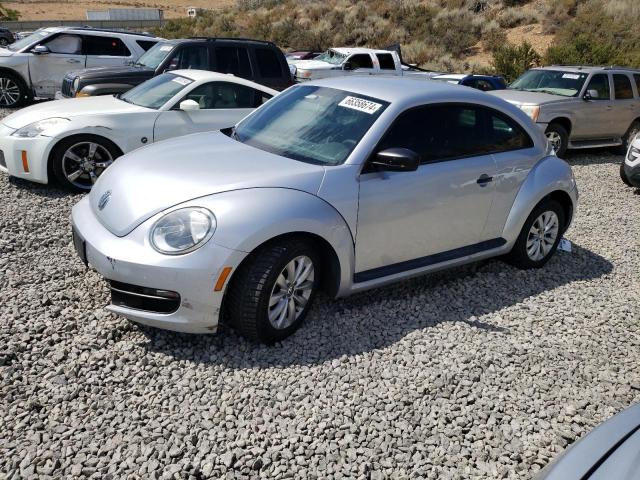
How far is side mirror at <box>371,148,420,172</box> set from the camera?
12.2 ft

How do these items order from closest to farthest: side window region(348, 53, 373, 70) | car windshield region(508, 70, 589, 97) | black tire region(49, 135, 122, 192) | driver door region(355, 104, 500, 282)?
driver door region(355, 104, 500, 282), black tire region(49, 135, 122, 192), car windshield region(508, 70, 589, 97), side window region(348, 53, 373, 70)

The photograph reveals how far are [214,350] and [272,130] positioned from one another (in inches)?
69.7

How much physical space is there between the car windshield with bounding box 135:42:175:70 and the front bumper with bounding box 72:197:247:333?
24.1 feet

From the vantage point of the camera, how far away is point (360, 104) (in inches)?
165

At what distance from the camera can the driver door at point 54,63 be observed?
453 inches

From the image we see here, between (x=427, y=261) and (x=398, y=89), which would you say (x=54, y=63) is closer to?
(x=398, y=89)

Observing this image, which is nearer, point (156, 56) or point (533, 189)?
point (533, 189)

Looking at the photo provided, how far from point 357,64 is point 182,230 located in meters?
13.9

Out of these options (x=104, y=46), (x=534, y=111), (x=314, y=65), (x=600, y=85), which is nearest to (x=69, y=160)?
(x=104, y=46)

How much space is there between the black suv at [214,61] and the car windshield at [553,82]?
4.79 meters

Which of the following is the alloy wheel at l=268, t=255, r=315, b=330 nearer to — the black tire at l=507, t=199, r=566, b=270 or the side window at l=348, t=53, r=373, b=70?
the black tire at l=507, t=199, r=566, b=270

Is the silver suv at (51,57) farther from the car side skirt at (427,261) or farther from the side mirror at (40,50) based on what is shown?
the car side skirt at (427,261)

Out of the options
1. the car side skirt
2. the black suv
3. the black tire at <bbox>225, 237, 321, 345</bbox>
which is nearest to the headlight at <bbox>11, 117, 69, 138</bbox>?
the black suv

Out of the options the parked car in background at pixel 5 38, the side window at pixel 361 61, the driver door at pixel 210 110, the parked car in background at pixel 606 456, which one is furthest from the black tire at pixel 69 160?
the parked car in background at pixel 5 38
